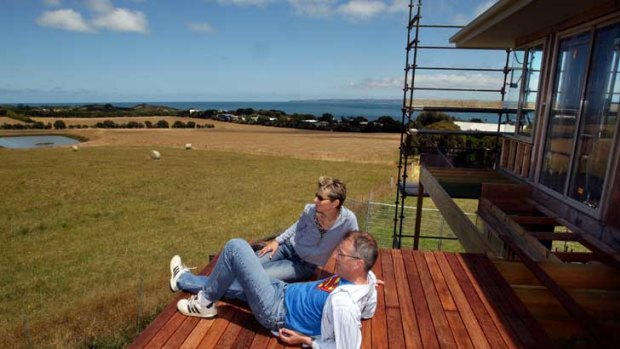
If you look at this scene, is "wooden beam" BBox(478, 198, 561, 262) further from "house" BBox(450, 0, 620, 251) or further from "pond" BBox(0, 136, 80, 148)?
"pond" BBox(0, 136, 80, 148)

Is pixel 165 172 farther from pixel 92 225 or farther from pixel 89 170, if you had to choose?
pixel 92 225

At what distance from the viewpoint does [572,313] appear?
311cm

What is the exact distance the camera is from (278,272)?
4094 mm

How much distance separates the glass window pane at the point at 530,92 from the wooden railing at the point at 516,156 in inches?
10.3

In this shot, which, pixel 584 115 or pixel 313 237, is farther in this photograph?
pixel 584 115

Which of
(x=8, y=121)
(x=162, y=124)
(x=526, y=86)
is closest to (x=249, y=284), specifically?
(x=526, y=86)

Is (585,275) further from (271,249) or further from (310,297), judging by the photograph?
(271,249)

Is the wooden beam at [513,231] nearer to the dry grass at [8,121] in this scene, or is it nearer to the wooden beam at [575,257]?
the wooden beam at [575,257]

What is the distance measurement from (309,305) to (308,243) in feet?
3.45

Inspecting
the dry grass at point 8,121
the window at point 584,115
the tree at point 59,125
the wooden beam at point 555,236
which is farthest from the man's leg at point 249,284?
the dry grass at point 8,121

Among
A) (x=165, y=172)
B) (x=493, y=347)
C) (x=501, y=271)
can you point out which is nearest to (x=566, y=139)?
(x=501, y=271)

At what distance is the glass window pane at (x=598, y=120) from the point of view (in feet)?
16.3

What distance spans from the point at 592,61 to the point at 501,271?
3.37 metres

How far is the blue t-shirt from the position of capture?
10.0 ft
